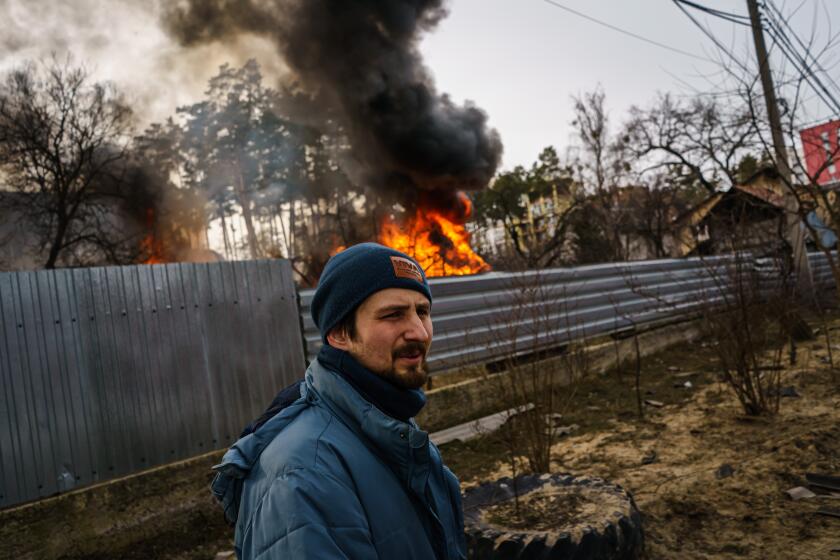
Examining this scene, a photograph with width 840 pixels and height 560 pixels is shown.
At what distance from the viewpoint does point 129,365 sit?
4645 millimetres

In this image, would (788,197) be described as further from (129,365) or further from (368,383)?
(368,383)

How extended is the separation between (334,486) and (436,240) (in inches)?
586

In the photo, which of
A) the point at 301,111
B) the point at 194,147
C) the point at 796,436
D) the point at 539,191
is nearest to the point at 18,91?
the point at 194,147

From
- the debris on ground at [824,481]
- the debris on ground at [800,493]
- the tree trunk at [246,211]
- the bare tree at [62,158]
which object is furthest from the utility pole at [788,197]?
the bare tree at [62,158]

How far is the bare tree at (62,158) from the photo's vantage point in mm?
15852

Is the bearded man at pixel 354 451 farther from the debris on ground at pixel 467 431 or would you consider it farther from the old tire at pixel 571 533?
the debris on ground at pixel 467 431

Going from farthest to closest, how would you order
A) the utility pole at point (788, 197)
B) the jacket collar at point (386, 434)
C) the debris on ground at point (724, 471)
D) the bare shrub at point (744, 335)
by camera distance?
the utility pole at point (788, 197), the bare shrub at point (744, 335), the debris on ground at point (724, 471), the jacket collar at point (386, 434)

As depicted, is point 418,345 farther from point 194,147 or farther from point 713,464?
point 194,147

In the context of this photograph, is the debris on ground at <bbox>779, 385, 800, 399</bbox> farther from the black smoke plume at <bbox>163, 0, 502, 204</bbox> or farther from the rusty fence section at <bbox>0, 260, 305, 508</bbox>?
the black smoke plume at <bbox>163, 0, 502, 204</bbox>

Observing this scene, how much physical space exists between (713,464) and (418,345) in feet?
15.0

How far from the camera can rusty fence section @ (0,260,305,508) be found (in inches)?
164

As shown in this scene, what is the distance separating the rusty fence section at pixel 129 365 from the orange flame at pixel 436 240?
8.12 metres

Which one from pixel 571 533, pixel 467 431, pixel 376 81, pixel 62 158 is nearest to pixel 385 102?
pixel 376 81

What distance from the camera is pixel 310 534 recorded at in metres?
1.11
